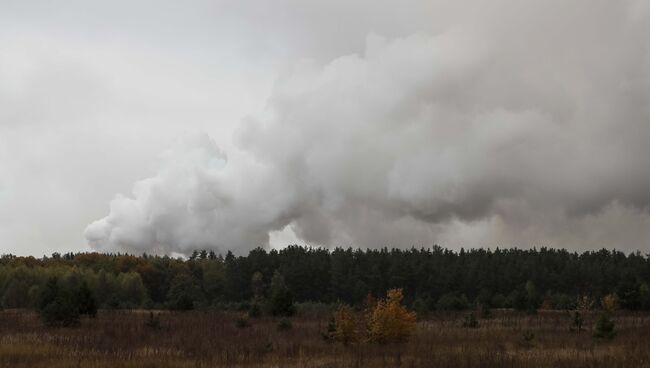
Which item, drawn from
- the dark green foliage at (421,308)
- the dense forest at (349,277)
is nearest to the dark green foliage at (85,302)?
the dark green foliage at (421,308)

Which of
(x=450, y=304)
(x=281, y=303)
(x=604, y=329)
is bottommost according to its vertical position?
(x=450, y=304)

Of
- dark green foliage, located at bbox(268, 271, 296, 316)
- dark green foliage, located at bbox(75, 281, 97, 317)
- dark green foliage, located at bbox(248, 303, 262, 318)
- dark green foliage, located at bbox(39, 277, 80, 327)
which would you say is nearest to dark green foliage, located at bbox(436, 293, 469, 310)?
dark green foliage, located at bbox(268, 271, 296, 316)

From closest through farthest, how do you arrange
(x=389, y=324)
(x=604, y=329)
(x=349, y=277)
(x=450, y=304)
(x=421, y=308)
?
(x=389, y=324), (x=604, y=329), (x=421, y=308), (x=450, y=304), (x=349, y=277)

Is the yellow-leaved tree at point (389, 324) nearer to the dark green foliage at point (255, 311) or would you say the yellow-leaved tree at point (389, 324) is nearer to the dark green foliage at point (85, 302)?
the dark green foliage at point (255, 311)

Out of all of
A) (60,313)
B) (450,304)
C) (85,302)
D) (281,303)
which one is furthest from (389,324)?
(450,304)

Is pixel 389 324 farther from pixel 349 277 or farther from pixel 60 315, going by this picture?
pixel 349 277

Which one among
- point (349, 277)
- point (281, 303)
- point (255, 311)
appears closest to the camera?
point (281, 303)

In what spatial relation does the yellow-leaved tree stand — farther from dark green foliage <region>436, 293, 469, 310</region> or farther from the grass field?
dark green foliage <region>436, 293, 469, 310</region>

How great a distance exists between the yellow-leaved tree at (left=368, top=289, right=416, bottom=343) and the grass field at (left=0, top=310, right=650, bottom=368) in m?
0.75

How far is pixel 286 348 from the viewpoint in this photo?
76.2 ft

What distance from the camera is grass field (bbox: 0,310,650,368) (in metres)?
18.4

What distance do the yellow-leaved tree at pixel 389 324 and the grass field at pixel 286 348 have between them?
0.75m

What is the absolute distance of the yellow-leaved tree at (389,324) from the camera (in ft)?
86.0

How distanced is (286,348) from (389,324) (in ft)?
18.4
